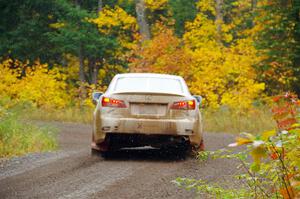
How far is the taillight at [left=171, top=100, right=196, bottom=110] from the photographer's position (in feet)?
36.9

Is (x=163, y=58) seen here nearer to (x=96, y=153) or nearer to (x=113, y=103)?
(x=96, y=153)

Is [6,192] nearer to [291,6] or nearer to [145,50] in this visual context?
[291,6]

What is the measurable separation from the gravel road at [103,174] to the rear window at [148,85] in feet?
3.74

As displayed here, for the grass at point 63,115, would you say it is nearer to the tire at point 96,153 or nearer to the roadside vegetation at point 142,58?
the roadside vegetation at point 142,58

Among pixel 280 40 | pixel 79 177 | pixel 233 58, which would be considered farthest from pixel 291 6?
pixel 79 177

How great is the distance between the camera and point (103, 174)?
31.8ft

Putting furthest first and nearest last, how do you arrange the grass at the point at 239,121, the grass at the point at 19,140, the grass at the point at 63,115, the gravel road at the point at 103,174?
the grass at the point at 63,115 < the grass at the point at 239,121 < the grass at the point at 19,140 < the gravel road at the point at 103,174

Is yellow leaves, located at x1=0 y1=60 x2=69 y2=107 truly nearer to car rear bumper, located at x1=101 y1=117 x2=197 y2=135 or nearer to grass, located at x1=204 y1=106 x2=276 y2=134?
grass, located at x1=204 y1=106 x2=276 y2=134

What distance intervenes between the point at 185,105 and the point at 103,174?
2231 mm

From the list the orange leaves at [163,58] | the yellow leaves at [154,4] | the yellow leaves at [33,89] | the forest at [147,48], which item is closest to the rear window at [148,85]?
the forest at [147,48]

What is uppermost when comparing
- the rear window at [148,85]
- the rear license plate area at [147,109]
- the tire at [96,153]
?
the rear window at [148,85]

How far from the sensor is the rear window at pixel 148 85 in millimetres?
11461

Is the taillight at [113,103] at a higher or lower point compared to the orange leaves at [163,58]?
lower

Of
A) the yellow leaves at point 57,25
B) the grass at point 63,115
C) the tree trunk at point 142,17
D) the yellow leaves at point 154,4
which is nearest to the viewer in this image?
the grass at point 63,115
